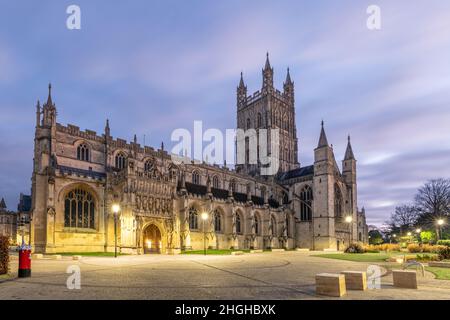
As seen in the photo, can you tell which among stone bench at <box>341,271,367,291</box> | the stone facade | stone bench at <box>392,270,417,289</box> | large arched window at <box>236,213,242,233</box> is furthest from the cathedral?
the stone facade

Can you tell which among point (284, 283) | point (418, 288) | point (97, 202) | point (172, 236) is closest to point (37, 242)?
point (97, 202)

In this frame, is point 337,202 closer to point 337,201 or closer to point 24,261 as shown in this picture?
point 337,201

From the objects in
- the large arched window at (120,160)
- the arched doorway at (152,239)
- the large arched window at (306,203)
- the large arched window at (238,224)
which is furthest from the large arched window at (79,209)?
the large arched window at (306,203)

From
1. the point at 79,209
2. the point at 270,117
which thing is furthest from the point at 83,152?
the point at 270,117

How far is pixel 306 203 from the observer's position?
63.3 meters

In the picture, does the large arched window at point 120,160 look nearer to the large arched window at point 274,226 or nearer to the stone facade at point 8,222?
the large arched window at point 274,226

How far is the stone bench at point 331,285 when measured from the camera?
9359mm

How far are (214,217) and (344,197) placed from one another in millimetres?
28512

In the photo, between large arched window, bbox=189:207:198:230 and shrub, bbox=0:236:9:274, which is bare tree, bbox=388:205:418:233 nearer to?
large arched window, bbox=189:207:198:230

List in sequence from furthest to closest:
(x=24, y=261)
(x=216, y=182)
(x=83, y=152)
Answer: (x=216, y=182) → (x=83, y=152) → (x=24, y=261)

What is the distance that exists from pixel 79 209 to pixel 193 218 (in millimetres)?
14685

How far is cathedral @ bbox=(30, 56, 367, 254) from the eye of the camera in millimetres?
35938

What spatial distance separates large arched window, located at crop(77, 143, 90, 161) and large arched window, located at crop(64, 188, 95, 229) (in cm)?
507
